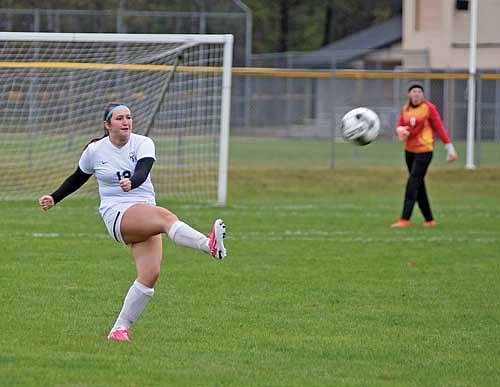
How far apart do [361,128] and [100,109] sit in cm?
1028

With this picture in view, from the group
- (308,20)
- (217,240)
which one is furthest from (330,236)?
(308,20)

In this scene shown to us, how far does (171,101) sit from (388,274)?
10016 millimetres

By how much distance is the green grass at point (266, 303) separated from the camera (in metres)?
6.82

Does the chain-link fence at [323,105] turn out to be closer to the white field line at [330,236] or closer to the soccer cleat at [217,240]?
the white field line at [330,236]

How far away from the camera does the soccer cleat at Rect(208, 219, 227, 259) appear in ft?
23.1

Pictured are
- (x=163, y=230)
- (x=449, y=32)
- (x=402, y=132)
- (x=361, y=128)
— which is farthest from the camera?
(x=449, y=32)

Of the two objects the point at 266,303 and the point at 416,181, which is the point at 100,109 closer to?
the point at 416,181

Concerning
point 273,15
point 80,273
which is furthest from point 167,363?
point 273,15

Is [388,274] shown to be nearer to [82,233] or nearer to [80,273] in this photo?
[80,273]

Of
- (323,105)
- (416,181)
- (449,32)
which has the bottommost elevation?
(416,181)

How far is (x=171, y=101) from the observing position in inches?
809

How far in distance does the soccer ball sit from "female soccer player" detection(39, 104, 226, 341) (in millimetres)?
3895

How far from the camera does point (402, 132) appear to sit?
15.0 metres

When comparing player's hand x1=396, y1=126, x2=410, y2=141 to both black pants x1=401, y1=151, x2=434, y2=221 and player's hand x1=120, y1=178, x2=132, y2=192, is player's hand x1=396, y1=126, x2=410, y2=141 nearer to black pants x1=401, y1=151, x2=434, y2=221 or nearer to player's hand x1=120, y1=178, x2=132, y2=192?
black pants x1=401, y1=151, x2=434, y2=221
